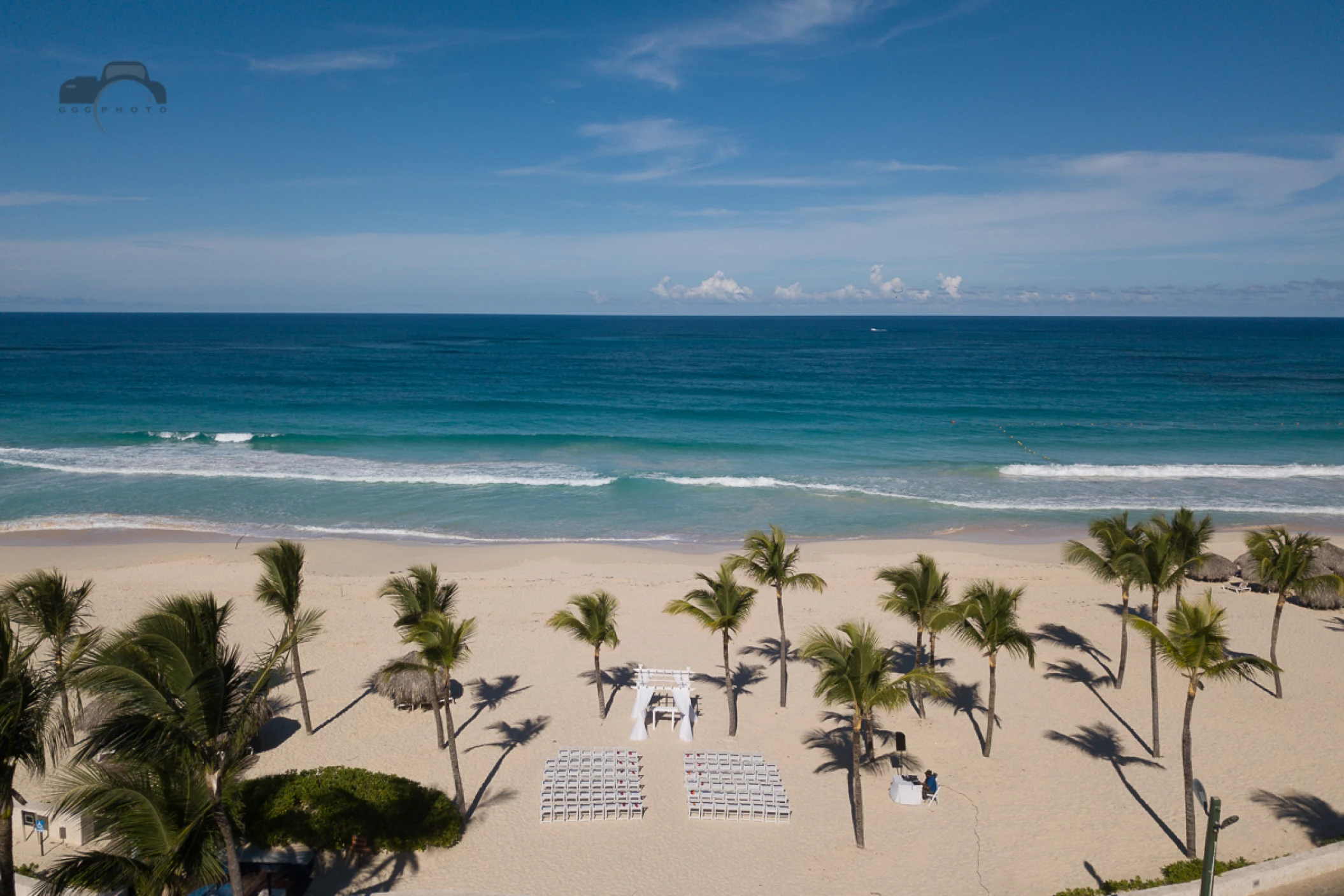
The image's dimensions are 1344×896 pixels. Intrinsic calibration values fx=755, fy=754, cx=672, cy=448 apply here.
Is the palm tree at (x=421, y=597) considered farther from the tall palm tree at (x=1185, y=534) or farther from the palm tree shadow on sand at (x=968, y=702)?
the tall palm tree at (x=1185, y=534)

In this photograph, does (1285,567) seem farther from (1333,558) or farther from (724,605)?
(724,605)

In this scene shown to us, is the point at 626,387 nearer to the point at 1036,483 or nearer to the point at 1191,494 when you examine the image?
the point at 1036,483

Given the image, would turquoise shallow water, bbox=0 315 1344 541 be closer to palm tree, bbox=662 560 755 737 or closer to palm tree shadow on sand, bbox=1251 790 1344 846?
palm tree, bbox=662 560 755 737

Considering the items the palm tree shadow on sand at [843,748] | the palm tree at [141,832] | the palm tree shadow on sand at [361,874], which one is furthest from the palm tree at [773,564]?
the palm tree at [141,832]

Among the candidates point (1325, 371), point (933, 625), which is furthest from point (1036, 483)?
point (1325, 371)

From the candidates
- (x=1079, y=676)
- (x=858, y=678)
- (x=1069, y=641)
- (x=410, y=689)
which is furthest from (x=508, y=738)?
(x=1069, y=641)

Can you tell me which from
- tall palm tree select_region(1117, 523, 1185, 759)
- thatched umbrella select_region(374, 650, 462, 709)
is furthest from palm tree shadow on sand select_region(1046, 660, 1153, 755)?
thatched umbrella select_region(374, 650, 462, 709)
